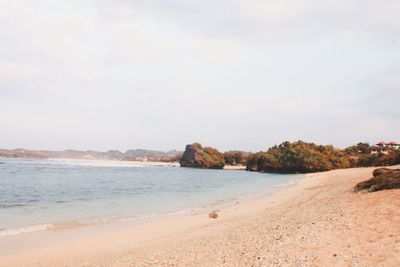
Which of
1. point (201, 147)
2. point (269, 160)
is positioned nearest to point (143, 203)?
point (269, 160)

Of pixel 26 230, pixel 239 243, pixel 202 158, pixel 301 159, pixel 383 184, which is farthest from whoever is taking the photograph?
pixel 202 158

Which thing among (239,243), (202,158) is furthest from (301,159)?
(239,243)

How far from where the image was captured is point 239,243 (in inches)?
440

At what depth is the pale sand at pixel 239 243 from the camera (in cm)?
892

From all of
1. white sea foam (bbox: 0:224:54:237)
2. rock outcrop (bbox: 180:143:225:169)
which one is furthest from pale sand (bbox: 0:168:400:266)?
rock outcrop (bbox: 180:143:225:169)

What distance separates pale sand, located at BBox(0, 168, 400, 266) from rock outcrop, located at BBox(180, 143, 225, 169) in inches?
4012

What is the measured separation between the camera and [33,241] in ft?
47.4

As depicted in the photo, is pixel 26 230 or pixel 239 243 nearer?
pixel 239 243

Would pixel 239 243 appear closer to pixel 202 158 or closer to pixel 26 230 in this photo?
pixel 26 230

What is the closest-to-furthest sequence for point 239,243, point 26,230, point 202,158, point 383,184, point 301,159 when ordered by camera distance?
1. point 239,243
2. point 26,230
3. point 383,184
4. point 301,159
5. point 202,158

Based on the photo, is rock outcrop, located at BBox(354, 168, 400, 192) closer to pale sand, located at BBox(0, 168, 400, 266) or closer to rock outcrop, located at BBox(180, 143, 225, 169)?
pale sand, located at BBox(0, 168, 400, 266)

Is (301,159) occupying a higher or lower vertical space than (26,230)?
higher

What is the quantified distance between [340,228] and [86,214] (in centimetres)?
1594

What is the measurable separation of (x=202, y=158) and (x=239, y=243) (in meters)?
109
